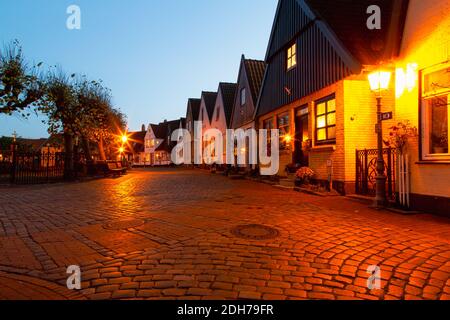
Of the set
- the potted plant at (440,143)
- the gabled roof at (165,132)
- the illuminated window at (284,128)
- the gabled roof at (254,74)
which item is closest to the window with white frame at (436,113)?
the potted plant at (440,143)

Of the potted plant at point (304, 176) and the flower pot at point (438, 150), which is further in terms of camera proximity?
the potted plant at point (304, 176)

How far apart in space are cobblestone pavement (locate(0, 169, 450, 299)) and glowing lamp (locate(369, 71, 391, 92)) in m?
3.22

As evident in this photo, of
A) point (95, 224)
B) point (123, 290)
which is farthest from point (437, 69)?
point (95, 224)

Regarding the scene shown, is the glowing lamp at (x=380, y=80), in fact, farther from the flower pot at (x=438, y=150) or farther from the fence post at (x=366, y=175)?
the fence post at (x=366, y=175)

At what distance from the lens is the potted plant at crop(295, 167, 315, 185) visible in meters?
11.6

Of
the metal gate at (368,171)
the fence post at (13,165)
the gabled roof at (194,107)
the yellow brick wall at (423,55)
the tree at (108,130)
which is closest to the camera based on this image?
the yellow brick wall at (423,55)

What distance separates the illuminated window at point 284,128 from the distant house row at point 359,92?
0.17ft

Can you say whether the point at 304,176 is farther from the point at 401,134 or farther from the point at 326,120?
the point at 401,134

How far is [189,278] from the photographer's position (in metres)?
3.43

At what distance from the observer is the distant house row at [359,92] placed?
693 cm

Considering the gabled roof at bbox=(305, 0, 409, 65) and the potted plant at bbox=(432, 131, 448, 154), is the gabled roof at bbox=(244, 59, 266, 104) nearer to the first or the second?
the gabled roof at bbox=(305, 0, 409, 65)

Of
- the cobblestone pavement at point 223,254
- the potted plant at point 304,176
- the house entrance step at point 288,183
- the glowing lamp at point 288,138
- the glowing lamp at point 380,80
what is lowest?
the cobblestone pavement at point 223,254
